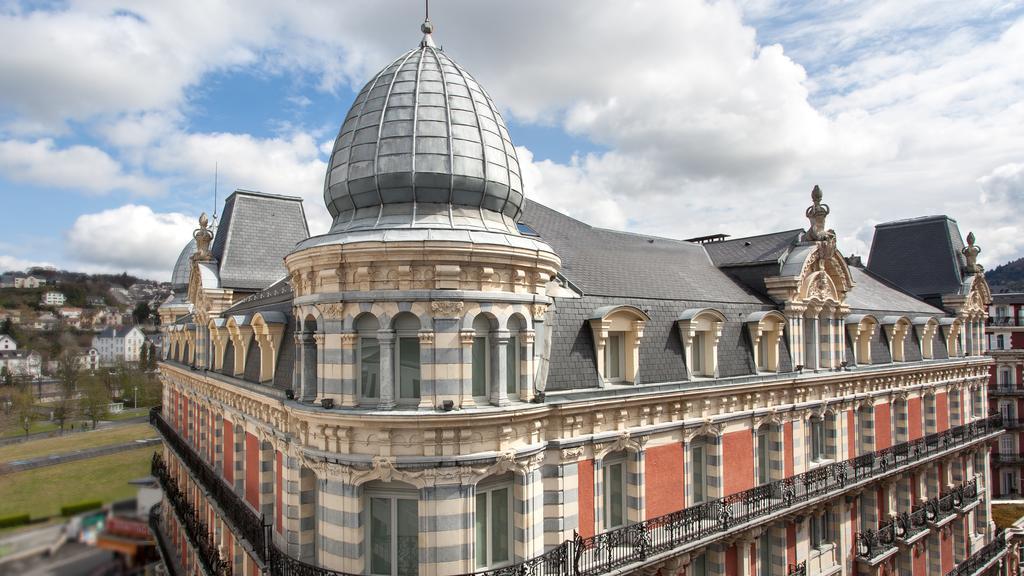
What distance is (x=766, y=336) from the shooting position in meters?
22.7

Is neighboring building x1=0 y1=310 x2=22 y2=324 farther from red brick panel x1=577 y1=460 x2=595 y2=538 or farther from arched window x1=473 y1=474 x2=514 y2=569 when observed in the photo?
red brick panel x1=577 y1=460 x2=595 y2=538

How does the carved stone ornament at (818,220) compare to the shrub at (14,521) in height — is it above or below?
above

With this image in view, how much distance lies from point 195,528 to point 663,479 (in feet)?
72.7

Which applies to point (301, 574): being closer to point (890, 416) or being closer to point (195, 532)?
point (195, 532)

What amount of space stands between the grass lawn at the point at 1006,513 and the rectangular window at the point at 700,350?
38981 millimetres

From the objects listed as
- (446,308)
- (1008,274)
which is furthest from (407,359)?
(1008,274)

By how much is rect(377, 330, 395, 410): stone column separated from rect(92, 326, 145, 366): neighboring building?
131557mm

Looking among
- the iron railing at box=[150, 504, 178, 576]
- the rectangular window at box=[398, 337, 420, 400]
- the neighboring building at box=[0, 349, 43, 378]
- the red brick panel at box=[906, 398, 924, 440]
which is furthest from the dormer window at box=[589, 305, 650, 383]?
the neighboring building at box=[0, 349, 43, 378]

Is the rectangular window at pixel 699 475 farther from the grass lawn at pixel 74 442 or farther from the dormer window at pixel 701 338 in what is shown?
the grass lawn at pixel 74 442

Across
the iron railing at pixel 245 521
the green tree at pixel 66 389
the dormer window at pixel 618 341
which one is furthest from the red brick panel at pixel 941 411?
the green tree at pixel 66 389

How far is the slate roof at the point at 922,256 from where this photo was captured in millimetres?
37062

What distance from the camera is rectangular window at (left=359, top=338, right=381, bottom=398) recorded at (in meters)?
13.9

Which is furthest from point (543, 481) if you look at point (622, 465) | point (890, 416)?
point (890, 416)

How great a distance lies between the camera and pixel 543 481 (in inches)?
612
